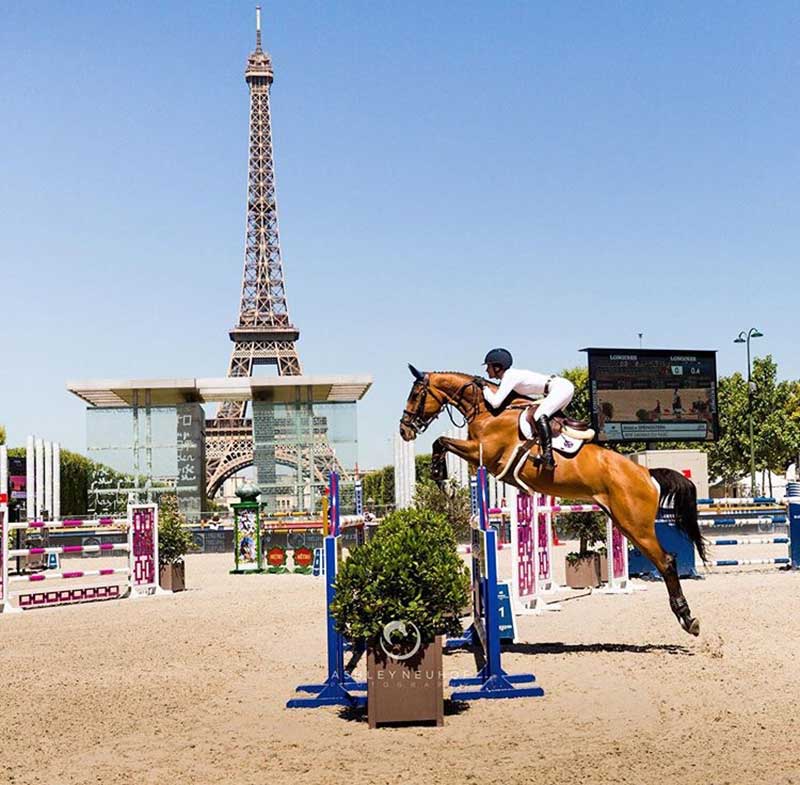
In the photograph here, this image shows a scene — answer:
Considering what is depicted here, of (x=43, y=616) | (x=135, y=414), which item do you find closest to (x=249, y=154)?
(x=135, y=414)

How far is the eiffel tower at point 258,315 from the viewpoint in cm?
6906

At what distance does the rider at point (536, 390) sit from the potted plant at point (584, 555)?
7.47m

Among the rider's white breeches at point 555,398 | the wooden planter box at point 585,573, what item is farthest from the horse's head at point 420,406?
the wooden planter box at point 585,573

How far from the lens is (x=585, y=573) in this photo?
16.0 m

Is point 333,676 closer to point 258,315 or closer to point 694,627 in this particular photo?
point 694,627

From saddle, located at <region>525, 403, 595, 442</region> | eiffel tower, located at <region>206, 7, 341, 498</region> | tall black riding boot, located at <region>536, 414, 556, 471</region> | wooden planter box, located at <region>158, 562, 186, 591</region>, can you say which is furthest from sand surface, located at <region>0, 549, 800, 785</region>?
eiffel tower, located at <region>206, 7, 341, 498</region>

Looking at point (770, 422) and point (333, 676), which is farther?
point (770, 422)

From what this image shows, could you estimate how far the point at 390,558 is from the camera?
6957 mm

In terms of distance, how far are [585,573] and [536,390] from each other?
770 centimetres

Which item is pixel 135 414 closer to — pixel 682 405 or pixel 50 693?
pixel 682 405

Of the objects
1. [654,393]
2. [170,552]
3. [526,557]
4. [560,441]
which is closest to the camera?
[560,441]

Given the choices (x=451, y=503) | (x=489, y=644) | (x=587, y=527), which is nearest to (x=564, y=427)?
(x=489, y=644)

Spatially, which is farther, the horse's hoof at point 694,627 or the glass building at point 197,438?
the glass building at point 197,438

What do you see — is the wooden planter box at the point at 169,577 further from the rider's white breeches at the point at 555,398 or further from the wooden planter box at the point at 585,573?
the rider's white breeches at the point at 555,398
